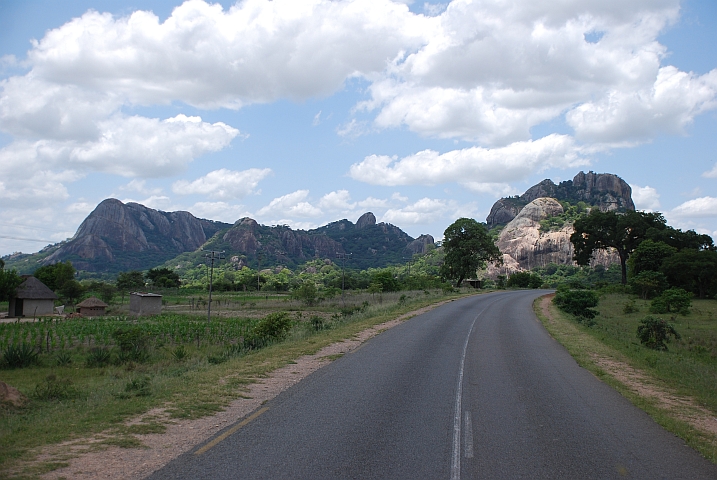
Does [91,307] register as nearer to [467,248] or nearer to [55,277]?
[55,277]

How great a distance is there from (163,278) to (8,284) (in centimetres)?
5284

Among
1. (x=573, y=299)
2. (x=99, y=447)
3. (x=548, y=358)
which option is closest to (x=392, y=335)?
(x=548, y=358)

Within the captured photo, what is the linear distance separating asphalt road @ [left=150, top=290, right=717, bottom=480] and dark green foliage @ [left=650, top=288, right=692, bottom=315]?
30.7m

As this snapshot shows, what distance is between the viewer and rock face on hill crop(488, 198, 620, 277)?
484 feet

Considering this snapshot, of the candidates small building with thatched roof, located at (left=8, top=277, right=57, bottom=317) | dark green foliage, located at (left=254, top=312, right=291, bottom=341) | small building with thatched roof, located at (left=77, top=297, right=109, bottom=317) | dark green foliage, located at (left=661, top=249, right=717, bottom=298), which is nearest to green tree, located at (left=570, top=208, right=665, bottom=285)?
dark green foliage, located at (left=661, top=249, right=717, bottom=298)

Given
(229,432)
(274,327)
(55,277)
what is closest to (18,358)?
(274,327)

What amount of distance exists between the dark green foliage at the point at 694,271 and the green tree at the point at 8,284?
2557 inches

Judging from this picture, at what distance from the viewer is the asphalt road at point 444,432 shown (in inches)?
Answer: 264

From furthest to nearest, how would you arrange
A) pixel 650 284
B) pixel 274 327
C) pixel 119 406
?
pixel 650 284 → pixel 274 327 → pixel 119 406

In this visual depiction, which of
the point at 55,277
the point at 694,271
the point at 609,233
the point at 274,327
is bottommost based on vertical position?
the point at 274,327

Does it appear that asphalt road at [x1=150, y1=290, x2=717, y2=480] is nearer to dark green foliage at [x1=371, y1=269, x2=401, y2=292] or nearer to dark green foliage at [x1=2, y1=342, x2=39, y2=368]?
dark green foliage at [x1=2, y1=342, x2=39, y2=368]

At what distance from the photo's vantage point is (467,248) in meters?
83.5

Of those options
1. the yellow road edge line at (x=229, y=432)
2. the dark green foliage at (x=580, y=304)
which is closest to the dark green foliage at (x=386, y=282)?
the dark green foliage at (x=580, y=304)

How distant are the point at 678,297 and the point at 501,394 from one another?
116 feet
